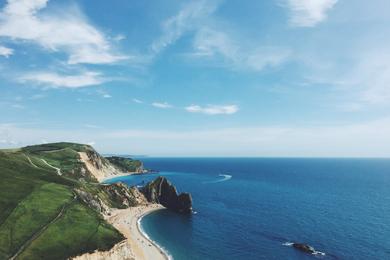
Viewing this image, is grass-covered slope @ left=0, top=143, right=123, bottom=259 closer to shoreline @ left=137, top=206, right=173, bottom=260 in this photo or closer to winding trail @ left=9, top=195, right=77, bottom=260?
→ winding trail @ left=9, top=195, right=77, bottom=260

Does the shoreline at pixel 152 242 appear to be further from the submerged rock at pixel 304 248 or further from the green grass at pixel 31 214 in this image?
the submerged rock at pixel 304 248

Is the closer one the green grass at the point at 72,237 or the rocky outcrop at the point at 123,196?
the green grass at the point at 72,237

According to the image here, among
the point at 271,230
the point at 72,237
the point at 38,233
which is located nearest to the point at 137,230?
the point at 72,237

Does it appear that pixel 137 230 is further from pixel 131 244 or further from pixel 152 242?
pixel 131 244

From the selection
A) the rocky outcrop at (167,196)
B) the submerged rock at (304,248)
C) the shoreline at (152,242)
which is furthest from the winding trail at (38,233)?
the submerged rock at (304,248)

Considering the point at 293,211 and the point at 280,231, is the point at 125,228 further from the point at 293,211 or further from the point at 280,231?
the point at 293,211
